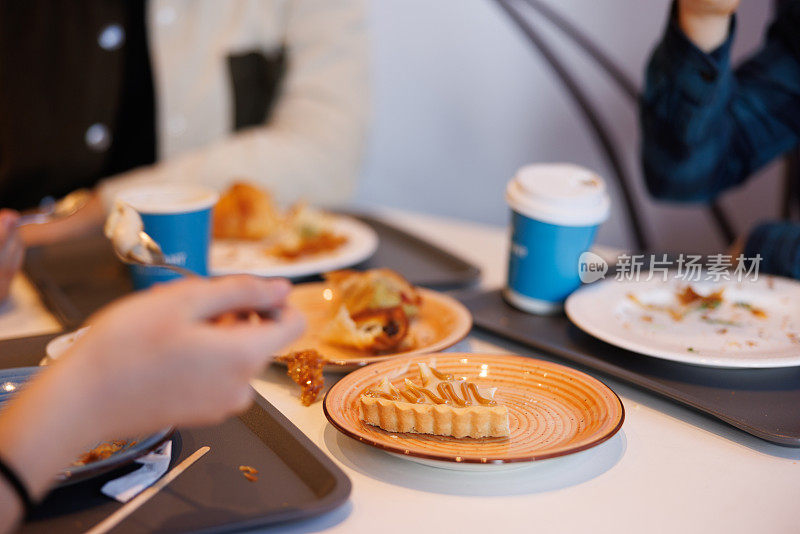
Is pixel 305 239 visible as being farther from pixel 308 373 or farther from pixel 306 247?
pixel 308 373

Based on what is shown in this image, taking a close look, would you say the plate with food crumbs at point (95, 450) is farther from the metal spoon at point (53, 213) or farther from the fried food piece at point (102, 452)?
the metal spoon at point (53, 213)

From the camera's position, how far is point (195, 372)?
0.48 metres

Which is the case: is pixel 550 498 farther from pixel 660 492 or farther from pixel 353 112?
pixel 353 112

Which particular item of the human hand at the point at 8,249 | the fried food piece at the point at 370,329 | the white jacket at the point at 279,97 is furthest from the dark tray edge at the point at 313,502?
the white jacket at the point at 279,97

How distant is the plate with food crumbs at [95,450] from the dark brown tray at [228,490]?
0.02 meters

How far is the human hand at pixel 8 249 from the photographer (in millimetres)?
1021

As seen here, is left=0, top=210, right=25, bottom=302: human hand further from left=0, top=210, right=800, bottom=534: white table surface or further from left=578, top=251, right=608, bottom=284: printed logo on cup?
left=578, top=251, right=608, bottom=284: printed logo on cup

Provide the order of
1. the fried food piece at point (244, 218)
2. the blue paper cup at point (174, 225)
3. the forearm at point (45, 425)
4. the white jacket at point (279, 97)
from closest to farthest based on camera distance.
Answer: the forearm at point (45, 425) → the blue paper cup at point (174, 225) → the fried food piece at point (244, 218) → the white jacket at point (279, 97)

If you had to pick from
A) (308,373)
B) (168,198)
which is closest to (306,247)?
(168,198)

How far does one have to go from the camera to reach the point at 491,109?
2.31 metres

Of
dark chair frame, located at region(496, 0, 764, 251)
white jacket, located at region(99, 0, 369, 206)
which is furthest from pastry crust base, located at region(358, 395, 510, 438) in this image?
dark chair frame, located at region(496, 0, 764, 251)

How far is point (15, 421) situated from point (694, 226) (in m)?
2.04

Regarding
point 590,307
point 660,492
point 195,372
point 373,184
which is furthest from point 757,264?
point 373,184

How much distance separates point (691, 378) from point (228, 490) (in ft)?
1.74
